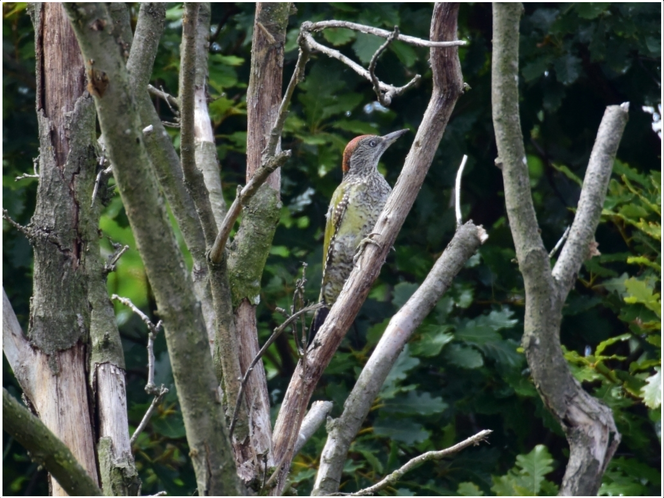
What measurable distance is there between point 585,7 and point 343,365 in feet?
8.76

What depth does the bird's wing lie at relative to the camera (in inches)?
187

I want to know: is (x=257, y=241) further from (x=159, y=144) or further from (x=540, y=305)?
(x=540, y=305)

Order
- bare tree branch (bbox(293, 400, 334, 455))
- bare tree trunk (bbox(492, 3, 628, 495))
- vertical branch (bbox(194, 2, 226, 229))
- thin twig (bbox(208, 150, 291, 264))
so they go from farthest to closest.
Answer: vertical branch (bbox(194, 2, 226, 229)) < bare tree branch (bbox(293, 400, 334, 455)) < bare tree trunk (bbox(492, 3, 628, 495)) < thin twig (bbox(208, 150, 291, 264))

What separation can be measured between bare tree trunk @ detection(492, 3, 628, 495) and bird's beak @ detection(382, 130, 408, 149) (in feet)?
9.39

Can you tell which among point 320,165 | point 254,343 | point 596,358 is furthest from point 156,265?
point 320,165

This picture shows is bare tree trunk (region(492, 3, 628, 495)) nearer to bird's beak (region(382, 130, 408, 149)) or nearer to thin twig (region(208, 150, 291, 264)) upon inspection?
thin twig (region(208, 150, 291, 264))

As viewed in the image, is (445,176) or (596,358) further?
(445,176)

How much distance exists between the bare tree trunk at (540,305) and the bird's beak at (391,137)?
2862 millimetres

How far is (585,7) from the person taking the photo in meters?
4.43

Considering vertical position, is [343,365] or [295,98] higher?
[295,98]

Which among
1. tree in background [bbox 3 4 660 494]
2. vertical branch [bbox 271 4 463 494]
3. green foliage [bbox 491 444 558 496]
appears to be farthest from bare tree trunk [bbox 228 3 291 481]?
green foliage [bbox 491 444 558 496]

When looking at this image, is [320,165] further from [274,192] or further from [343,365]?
[274,192]

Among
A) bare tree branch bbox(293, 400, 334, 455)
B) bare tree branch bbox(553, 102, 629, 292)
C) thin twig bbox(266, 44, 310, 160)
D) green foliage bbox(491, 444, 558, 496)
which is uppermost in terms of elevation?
thin twig bbox(266, 44, 310, 160)

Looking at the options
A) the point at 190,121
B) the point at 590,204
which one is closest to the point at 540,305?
the point at 590,204
